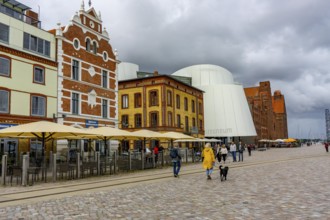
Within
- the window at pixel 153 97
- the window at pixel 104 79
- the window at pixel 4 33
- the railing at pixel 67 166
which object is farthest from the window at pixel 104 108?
the window at pixel 153 97

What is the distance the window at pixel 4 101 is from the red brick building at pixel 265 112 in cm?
8656

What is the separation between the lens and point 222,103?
6581cm

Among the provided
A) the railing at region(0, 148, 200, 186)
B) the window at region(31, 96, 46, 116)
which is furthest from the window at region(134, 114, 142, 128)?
the window at region(31, 96, 46, 116)

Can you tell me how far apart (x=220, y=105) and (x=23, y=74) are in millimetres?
47061

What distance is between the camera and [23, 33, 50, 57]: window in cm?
2428

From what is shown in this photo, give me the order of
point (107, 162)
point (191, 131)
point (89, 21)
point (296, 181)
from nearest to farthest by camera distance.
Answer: point (296, 181) → point (107, 162) → point (89, 21) → point (191, 131)

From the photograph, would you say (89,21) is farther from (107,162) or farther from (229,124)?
(229,124)

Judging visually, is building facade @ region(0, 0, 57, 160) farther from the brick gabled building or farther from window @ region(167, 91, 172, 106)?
window @ region(167, 91, 172, 106)

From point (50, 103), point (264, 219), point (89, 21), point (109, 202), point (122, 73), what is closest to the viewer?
point (264, 219)

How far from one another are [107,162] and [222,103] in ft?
162

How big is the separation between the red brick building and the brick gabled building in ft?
248

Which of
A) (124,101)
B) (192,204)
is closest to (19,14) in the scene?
(124,101)

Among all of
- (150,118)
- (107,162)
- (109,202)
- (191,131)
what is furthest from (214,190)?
(191,131)

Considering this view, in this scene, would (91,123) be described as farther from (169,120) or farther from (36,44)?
(169,120)
